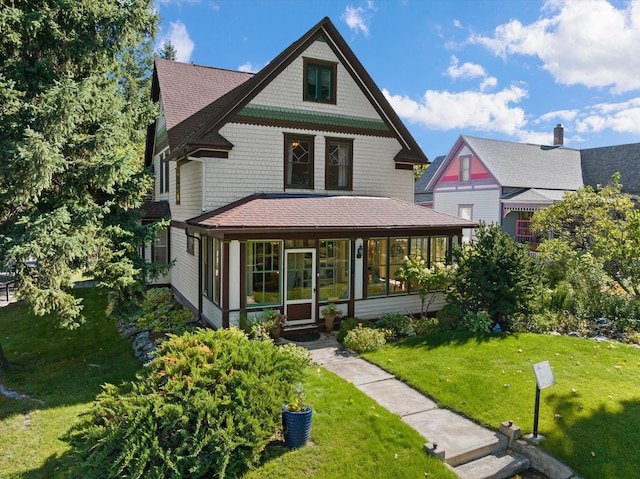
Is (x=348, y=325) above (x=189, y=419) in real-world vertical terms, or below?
below

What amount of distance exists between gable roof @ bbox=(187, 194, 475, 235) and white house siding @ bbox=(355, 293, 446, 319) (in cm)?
217

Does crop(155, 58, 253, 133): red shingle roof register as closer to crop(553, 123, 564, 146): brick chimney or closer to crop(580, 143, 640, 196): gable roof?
crop(580, 143, 640, 196): gable roof

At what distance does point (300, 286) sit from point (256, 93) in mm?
6256

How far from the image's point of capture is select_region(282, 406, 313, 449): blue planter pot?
6.53 meters

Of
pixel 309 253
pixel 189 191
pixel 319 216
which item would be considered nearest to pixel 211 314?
pixel 309 253

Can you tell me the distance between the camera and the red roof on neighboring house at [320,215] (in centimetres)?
1146

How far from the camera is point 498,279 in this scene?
11.9m

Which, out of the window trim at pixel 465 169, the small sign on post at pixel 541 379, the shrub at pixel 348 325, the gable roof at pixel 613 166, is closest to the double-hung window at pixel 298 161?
the shrub at pixel 348 325

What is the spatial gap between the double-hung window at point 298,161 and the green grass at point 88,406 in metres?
7.05

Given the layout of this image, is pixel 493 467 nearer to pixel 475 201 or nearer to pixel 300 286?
pixel 300 286

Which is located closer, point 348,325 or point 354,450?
point 354,450

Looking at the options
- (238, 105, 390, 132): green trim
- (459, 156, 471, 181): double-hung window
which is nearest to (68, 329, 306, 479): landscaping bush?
(238, 105, 390, 132): green trim

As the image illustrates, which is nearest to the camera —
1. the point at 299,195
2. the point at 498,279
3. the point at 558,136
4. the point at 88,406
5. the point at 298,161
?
the point at 88,406

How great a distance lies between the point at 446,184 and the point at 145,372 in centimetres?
2896
